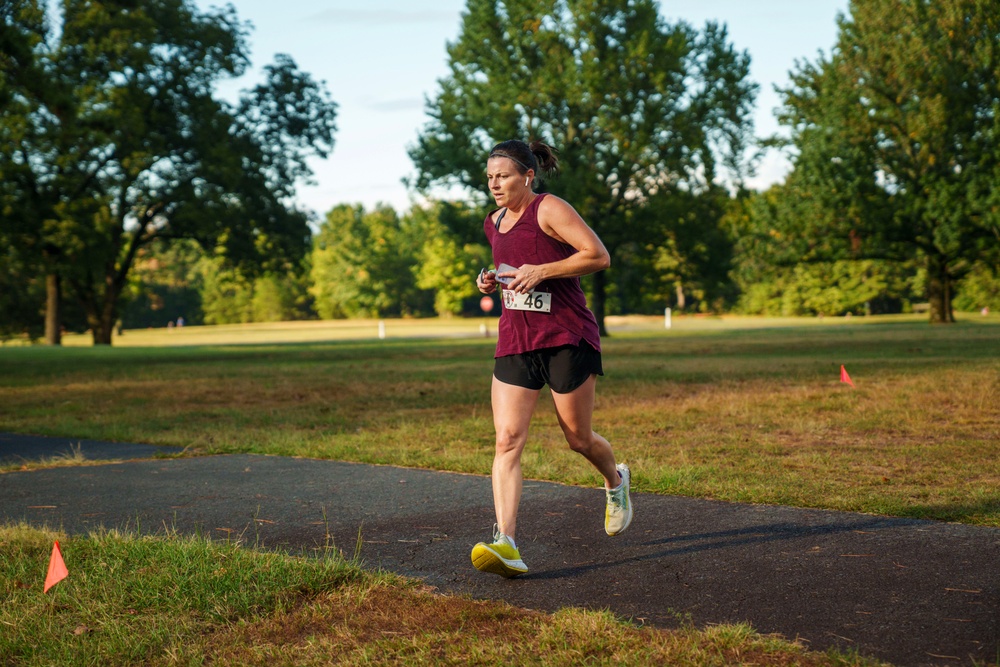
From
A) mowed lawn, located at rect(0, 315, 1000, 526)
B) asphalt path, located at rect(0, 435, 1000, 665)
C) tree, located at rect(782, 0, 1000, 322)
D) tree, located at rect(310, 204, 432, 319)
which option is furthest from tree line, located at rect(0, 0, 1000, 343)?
tree, located at rect(310, 204, 432, 319)

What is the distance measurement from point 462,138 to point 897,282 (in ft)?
137

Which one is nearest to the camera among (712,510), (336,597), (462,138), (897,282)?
(336,597)

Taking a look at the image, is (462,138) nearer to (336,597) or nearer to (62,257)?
(62,257)

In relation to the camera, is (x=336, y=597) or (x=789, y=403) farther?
(x=789, y=403)

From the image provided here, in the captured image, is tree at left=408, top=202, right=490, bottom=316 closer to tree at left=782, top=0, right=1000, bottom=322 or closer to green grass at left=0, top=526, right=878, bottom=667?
tree at left=782, top=0, right=1000, bottom=322

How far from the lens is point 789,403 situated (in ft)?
37.6

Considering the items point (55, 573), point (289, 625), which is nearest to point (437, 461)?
point (55, 573)

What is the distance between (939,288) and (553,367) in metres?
41.6

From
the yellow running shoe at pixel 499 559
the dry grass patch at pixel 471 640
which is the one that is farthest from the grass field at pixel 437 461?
the yellow running shoe at pixel 499 559

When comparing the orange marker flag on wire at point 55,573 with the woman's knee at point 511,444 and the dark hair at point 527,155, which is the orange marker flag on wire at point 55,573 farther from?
the dark hair at point 527,155

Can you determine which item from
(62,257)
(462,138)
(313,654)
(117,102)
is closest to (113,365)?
(62,257)

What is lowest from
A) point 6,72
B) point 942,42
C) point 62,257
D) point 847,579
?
point 847,579

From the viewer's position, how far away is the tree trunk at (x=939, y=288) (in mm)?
40125

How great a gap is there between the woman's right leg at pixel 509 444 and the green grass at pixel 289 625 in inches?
24.1
